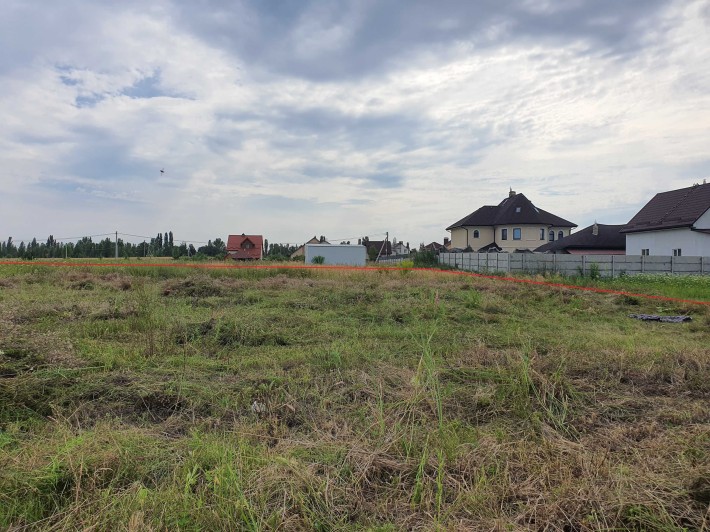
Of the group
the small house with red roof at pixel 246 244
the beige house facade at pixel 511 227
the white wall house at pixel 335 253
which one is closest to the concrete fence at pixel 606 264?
the white wall house at pixel 335 253

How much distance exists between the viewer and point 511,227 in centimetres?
3800

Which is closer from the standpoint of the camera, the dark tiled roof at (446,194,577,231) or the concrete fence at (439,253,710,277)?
the concrete fence at (439,253,710,277)

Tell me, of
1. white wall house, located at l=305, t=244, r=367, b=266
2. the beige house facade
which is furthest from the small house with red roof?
the beige house facade

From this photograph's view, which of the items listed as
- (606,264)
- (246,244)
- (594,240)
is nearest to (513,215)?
(594,240)

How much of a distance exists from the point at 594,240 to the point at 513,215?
7.33 metres

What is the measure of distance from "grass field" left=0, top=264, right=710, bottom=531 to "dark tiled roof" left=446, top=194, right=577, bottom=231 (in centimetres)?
3365

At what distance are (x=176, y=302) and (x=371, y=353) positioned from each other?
18.9ft

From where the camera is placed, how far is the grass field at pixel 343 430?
1891 mm

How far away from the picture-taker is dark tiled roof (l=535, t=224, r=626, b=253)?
1293 inches

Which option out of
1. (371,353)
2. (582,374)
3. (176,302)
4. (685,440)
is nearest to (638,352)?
(582,374)

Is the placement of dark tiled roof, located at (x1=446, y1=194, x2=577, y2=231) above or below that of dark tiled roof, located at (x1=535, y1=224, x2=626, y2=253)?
above

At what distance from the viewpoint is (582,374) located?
389cm

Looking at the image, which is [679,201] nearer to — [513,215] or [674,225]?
[674,225]

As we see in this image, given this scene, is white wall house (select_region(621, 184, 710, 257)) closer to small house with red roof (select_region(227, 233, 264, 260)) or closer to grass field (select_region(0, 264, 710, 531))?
grass field (select_region(0, 264, 710, 531))
